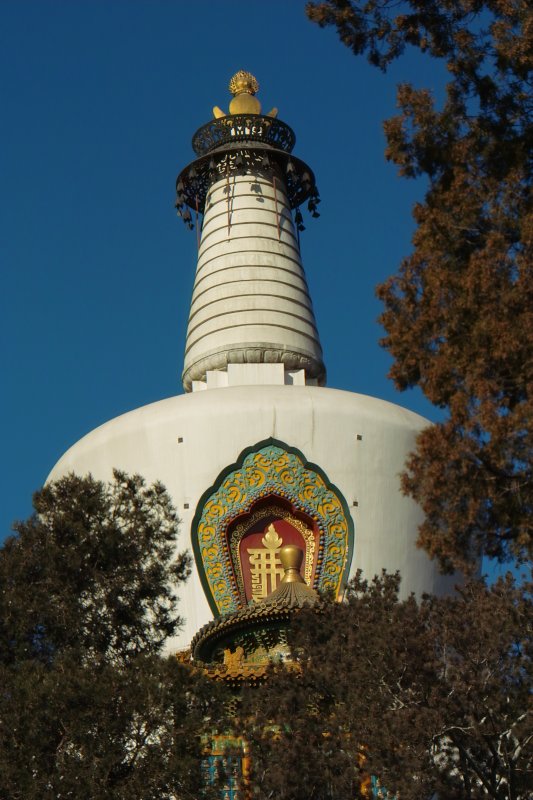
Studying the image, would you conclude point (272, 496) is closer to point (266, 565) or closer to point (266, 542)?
point (266, 542)

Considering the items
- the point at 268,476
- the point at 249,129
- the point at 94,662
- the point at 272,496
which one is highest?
the point at 249,129

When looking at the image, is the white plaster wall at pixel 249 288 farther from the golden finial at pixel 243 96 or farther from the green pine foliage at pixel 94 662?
the green pine foliage at pixel 94 662

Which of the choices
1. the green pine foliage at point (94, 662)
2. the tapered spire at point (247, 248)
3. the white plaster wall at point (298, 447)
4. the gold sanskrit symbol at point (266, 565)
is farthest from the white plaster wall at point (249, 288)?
the green pine foliage at point (94, 662)

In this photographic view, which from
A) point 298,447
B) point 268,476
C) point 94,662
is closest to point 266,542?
point 268,476

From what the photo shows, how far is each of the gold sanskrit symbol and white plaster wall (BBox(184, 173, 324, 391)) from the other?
3.62 m

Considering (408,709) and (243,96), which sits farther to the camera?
(243,96)

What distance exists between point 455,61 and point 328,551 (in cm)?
914

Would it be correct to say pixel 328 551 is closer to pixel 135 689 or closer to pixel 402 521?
pixel 402 521

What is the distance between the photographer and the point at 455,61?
38.1 feet

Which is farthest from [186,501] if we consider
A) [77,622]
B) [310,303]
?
[77,622]

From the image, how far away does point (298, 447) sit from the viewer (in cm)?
1980

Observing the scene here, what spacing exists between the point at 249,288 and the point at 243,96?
171 inches

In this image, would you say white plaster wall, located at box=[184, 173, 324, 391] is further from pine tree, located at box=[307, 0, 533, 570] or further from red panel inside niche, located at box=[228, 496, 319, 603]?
pine tree, located at box=[307, 0, 533, 570]

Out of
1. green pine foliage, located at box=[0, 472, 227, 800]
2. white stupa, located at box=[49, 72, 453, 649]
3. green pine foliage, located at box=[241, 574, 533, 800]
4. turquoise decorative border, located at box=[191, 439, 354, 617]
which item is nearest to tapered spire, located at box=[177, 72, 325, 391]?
white stupa, located at box=[49, 72, 453, 649]
